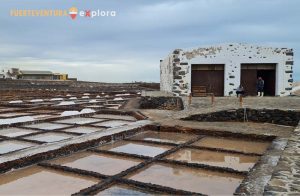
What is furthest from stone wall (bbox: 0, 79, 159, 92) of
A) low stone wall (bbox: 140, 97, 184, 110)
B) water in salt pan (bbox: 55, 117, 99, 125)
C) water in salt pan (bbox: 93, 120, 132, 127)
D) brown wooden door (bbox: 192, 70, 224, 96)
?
water in salt pan (bbox: 93, 120, 132, 127)

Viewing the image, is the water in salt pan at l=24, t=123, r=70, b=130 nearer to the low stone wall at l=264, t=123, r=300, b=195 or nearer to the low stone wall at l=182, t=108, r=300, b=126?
the low stone wall at l=182, t=108, r=300, b=126

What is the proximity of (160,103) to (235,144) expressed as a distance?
6451 mm

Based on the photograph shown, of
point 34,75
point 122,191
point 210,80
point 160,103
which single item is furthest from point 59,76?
point 122,191

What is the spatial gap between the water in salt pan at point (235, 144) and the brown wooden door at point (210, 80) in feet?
29.3

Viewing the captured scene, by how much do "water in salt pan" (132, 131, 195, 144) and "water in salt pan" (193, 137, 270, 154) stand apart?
0.40 metres

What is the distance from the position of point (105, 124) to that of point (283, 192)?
636 centimetres

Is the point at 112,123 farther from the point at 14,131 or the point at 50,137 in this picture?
the point at 14,131

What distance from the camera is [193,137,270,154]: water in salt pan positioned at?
641cm

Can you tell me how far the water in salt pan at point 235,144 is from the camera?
6407 millimetres

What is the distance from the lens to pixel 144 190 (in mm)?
4051

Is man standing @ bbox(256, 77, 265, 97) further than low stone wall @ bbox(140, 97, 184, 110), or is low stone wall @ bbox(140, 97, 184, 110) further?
man standing @ bbox(256, 77, 265, 97)

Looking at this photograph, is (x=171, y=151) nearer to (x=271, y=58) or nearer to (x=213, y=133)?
(x=213, y=133)

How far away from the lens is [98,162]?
5352mm

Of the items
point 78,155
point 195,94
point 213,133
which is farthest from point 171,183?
point 195,94
